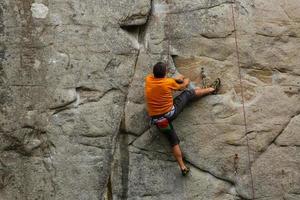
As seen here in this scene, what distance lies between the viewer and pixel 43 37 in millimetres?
8703

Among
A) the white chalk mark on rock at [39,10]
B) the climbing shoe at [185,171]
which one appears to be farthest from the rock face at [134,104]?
the climbing shoe at [185,171]

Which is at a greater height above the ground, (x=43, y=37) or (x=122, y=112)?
(x=43, y=37)

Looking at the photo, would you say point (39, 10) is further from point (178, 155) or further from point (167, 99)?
point (178, 155)

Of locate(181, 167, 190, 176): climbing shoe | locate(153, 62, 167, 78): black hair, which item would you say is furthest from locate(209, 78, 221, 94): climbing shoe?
locate(181, 167, 190, 176): climbing shoe

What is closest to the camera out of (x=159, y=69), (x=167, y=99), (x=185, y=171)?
(x=159, y=69)

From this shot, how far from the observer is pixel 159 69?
8.29 meters

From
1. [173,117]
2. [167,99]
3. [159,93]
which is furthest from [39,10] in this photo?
[173,117]

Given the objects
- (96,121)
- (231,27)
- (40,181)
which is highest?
(231,27)

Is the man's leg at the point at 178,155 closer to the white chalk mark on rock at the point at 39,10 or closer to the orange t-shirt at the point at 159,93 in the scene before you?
the orange t-shirt at the point at 159,93

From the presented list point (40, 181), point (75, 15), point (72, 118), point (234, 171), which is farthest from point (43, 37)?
point (234, 171)

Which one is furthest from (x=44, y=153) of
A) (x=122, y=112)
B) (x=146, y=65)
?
(x=146, y=65)

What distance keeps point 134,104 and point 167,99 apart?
61cm

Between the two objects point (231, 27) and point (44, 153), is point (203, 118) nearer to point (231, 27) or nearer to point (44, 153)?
point (231, 27)

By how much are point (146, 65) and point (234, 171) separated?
1.97m
